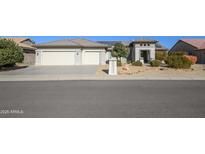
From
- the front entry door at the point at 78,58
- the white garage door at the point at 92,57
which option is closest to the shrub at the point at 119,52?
the white garage door at the point at 92,57

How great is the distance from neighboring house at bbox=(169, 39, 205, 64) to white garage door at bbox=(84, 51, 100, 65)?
1538 cm

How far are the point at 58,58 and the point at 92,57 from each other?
5011 mm

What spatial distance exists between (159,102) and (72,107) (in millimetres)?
3184

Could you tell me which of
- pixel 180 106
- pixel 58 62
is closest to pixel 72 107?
pixel 180 106

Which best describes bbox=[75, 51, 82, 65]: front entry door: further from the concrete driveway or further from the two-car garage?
the concrete driveway

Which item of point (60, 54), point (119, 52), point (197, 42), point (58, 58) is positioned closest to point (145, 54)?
point (119, 52)

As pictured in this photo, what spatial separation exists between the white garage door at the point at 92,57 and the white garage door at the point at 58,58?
7.17ft

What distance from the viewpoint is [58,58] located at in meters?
29.3

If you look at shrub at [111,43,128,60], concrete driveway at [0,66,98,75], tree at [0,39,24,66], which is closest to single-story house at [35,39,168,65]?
shrub at [111,43,128,60]

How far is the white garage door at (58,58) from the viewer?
95.9 ft

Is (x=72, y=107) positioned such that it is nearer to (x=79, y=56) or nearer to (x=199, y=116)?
(x=199, y=116)

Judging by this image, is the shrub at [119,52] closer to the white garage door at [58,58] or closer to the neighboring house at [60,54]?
the neighboring house at [60,54]

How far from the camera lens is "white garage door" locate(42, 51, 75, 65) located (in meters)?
29.2

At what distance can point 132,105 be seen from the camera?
7152 millimetres
